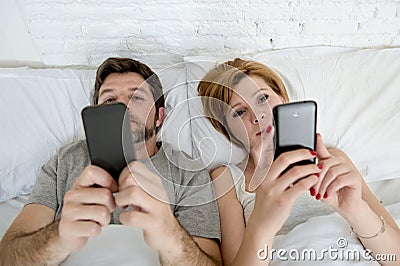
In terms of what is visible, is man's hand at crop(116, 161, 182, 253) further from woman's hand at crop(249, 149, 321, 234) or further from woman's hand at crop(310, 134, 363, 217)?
woman's hand at crop(310, 134, 363, 217)

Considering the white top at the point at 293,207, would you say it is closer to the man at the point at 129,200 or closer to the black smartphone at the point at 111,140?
the man at the point at 129,200

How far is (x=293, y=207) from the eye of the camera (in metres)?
1.24

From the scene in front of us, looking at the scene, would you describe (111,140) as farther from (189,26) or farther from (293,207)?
(189,26)

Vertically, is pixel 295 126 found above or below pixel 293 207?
above

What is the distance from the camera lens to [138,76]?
4.24ft

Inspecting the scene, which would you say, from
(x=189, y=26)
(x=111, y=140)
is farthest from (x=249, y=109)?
(x=189, y=26)

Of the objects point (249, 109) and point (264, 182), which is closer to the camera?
point (264, 182)

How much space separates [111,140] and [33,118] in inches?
24.8

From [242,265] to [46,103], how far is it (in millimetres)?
766

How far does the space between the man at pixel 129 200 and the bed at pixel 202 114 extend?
9 centimetres

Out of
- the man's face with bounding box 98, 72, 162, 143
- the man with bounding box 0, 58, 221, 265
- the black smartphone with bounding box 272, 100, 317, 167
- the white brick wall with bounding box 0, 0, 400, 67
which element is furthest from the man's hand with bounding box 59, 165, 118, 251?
the white brick wall with bounding box 0, 0, 400, 67

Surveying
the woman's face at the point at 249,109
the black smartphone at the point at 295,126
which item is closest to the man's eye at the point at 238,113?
the woman's face at the point at 249,109

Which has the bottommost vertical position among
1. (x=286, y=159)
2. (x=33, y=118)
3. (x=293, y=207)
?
(x=293, y=207)

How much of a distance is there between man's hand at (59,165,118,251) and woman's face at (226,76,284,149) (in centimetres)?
37
